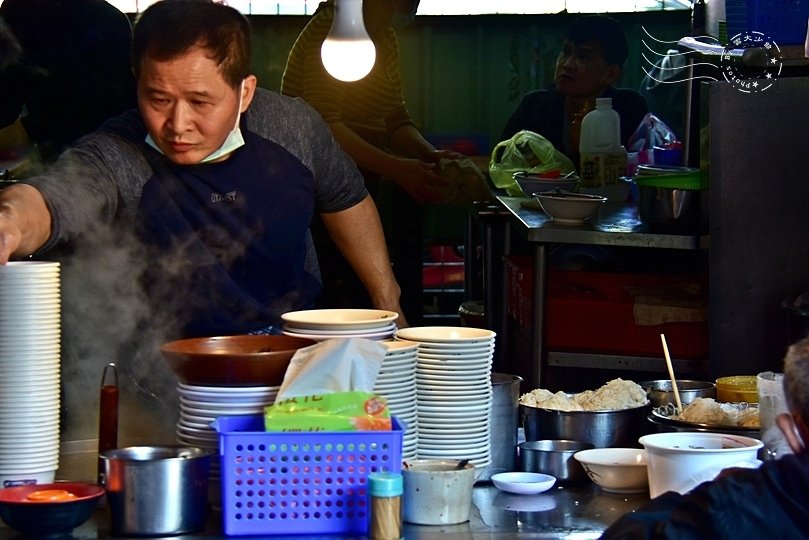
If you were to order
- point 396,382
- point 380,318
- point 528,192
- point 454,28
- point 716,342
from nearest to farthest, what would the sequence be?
point 396,382, point 380,318, point 716,342, point 528,192, point 454,28

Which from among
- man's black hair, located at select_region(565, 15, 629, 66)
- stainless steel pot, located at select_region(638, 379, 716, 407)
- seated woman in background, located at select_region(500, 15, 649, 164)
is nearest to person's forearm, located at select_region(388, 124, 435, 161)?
seated woman in background, located at select_region(500, 15, 649, 164)

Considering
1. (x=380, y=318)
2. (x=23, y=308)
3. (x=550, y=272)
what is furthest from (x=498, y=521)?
(x=550, y=272)

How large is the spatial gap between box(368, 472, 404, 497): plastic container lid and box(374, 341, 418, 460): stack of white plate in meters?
0.21

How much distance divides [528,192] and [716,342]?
1.71 metres

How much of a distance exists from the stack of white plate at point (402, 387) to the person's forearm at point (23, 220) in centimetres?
83

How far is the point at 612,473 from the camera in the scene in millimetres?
2479

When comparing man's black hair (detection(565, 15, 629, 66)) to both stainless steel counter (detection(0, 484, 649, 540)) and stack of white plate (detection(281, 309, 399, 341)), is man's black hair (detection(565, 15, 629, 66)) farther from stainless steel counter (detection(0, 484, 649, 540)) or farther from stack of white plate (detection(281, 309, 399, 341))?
stainless steel counter (detection(0, 484, 649, 540))

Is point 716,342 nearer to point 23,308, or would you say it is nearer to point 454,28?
point 23,308

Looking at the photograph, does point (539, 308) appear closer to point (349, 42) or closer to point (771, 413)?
point (349, 42)

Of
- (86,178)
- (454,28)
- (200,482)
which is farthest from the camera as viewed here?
(454,28)

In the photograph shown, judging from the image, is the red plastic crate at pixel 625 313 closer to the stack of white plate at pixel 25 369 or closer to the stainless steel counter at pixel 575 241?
the stainless steel counter at pixel 575 241

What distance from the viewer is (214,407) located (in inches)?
91.7

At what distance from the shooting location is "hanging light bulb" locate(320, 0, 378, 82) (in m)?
3.81

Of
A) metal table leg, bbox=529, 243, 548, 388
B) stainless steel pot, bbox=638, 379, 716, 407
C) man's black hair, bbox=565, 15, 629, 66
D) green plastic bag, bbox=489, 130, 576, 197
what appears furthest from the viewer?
man's black hair, bbox=565, 15, 629, 66
